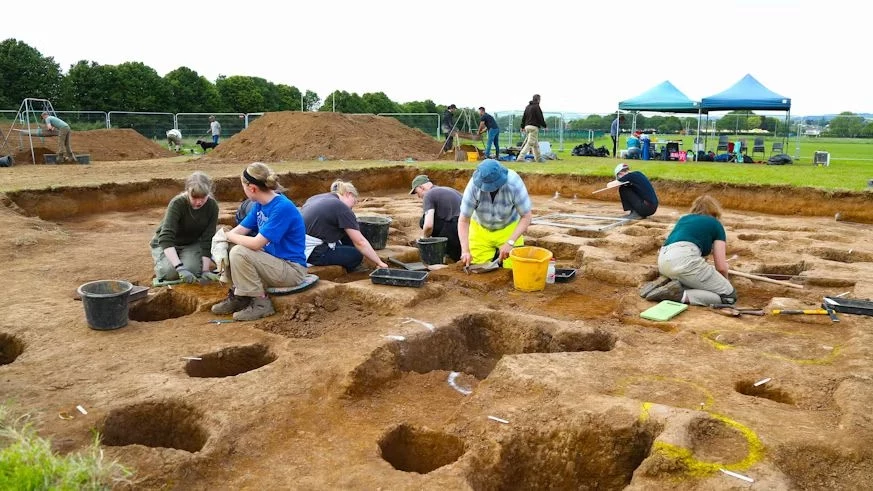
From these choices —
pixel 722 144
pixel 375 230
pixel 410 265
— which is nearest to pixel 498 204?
pixel 410 265

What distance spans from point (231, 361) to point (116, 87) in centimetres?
4280

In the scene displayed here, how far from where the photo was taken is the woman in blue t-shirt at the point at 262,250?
210 inches

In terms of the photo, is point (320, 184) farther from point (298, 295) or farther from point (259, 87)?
point (259, 87)

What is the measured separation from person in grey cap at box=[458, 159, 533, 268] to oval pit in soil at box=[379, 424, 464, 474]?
3318 mm

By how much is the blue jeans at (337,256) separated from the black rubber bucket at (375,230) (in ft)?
3.68

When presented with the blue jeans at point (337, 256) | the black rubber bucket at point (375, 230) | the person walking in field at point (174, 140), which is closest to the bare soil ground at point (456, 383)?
the blue jeans at point (337, 256)

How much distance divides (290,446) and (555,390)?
5.57 feet

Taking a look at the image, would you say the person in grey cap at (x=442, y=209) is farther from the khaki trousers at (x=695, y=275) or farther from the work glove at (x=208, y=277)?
the khaki trousers at (x=695, y=275)

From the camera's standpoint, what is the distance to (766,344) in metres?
4.88

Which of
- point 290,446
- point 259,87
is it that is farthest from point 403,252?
point 259,87

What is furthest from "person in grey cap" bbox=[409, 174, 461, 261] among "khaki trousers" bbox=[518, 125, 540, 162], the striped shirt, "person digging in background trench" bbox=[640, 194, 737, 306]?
"khaki trousers" bbox=[518, 125, 540, 162]

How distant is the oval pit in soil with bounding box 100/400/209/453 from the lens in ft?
12.1

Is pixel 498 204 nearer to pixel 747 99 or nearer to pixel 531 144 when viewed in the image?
pixel 531 144

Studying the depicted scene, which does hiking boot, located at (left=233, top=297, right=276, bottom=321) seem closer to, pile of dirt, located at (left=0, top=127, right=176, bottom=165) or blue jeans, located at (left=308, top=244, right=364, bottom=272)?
blue jeans, located at (left=308, top=244, right=364, bottom=272)
